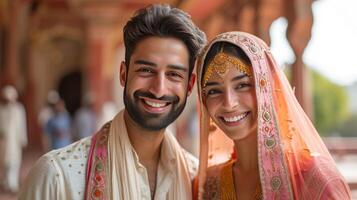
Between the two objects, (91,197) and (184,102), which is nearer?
(91,197)

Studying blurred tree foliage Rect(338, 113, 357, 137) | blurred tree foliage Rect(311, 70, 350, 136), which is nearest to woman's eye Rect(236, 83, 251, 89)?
blurred tree foliage Rect(311, 70, 350, 136)

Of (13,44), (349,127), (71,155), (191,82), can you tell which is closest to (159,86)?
(191,82)

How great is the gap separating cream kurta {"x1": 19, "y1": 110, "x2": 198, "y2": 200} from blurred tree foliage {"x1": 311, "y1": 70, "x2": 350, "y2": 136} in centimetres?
2780

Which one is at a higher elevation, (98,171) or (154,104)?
(154,104)

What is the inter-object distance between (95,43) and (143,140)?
36.2 feet

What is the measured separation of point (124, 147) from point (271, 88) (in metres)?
0.59

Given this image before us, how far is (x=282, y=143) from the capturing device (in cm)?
170

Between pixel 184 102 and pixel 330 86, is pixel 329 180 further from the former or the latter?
pixel 330 86

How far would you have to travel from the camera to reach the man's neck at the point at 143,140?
1.81 m

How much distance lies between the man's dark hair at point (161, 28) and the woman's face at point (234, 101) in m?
0.16

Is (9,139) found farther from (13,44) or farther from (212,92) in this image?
(212,92)

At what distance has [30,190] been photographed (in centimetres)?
164

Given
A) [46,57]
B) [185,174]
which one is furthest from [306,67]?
[46,57]

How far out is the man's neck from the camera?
1814mm
